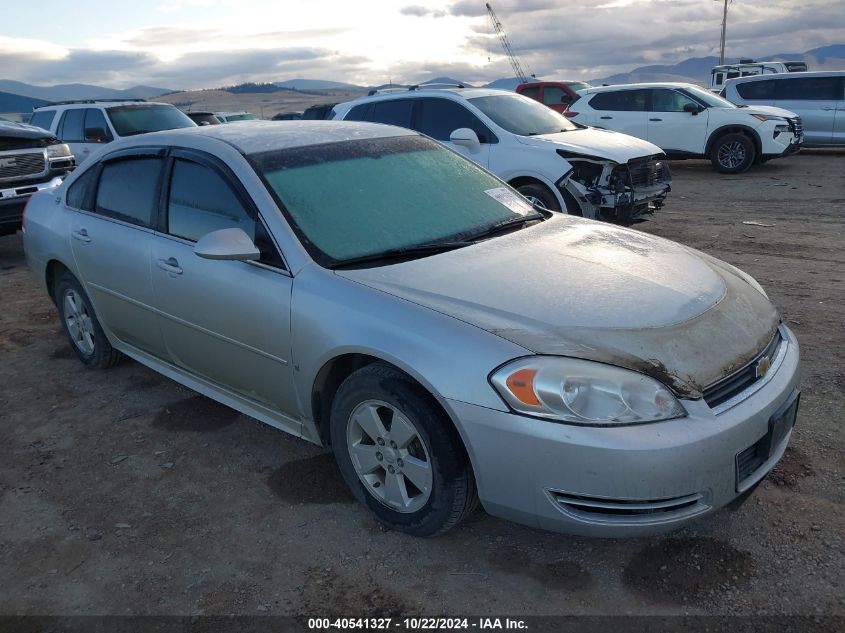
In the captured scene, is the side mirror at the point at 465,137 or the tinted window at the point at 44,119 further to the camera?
the tinted window at the point at 44,119

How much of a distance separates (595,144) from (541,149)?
67 centimetres

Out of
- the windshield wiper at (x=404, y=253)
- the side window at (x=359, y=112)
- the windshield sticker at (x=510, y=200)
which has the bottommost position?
the windshield wiper at (x=404, y=253)

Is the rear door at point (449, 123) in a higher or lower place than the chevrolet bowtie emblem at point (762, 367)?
higher

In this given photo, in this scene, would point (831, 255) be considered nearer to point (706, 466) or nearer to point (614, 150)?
point (614, 150)

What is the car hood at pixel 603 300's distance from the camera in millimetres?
2514

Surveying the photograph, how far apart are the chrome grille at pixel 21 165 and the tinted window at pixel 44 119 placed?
14.4ft

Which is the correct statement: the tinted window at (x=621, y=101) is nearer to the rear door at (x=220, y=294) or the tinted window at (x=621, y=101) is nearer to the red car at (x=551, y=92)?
the red car at (x=551, y=92)

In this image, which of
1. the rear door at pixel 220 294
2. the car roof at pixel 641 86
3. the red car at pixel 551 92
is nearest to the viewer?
the rear door at pixel 220 294

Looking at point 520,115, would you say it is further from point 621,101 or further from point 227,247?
point 621,101

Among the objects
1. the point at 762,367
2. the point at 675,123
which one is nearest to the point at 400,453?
the point at 762,367

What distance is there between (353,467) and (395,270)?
0.87 metres

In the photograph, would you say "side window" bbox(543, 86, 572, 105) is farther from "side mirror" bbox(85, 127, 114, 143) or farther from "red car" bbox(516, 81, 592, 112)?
"side mirror" bbox(85, 127, 114, 143)

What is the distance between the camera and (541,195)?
25.1ft

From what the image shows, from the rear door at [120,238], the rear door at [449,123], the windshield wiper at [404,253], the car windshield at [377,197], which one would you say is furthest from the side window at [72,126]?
the windshield wiper at [404,253]
